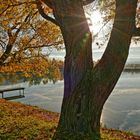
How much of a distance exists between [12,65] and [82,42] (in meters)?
14.5

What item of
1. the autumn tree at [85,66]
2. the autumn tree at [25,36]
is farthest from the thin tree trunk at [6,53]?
the autumn tree at [85,66]

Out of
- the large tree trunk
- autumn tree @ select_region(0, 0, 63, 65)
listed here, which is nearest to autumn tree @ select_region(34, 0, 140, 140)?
the large tree trunk

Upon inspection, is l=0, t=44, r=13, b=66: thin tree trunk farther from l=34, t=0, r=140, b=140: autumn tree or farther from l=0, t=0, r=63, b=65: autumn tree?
l=34, t=0, r=140, b=140: autumn tree

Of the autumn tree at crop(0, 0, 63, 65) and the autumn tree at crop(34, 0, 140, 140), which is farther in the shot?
the autumn tree at crop(0, 0, 63, 65)

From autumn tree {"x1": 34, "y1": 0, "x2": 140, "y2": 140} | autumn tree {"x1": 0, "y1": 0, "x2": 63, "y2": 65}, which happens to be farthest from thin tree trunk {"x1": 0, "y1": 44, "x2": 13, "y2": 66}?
autumn tree {"x1": 34, "y1": 0, "x2": 140, "y2": 140}

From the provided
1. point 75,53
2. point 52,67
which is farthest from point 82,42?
point 52,67

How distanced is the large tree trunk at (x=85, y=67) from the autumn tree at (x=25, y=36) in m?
10.5

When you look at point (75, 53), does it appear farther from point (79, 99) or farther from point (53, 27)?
point (53, 27)

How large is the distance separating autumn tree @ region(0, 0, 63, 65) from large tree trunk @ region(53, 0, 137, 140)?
34.4 ft

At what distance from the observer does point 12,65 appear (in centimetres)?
2400

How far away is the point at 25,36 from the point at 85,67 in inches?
523

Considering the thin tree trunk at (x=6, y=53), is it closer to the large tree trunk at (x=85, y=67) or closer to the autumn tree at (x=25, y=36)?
the autumn tree at (x=25, y=36)

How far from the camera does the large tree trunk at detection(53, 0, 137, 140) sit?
391 inches

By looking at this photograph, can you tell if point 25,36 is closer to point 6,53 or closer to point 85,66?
point 6,53
